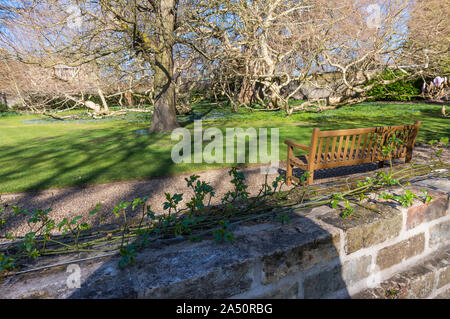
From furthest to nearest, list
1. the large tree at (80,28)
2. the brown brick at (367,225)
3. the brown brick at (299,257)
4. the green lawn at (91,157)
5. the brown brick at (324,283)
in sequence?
the large tree at (80,28) < the green lawn at (91,157) < the brown brick at (367,225) < the brown brick at (324,283) < the brown brick at (299,257)

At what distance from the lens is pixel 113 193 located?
4949 millimetres

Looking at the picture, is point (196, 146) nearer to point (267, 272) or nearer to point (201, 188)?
point (201, 188)

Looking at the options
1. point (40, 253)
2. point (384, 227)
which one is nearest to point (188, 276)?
point (40, 253)

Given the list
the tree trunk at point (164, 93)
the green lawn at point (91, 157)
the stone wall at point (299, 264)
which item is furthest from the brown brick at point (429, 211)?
the tree trunk at point (164, 93)

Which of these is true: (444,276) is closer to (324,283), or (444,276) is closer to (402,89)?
(324,283)

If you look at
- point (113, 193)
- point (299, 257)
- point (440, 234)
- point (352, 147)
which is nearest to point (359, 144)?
point (352, 147)

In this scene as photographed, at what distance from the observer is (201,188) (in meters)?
1.92

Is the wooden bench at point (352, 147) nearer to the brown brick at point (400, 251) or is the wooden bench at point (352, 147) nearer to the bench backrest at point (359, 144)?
the bench backrest at point (359, 144)

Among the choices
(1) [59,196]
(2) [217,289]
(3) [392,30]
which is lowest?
(1) [59,196]

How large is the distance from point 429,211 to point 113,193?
436 cm

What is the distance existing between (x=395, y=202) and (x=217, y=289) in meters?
1.47

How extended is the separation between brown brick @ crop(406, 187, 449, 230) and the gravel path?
273cm

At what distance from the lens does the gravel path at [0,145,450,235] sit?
4263mm

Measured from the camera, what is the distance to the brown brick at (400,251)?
192cm
